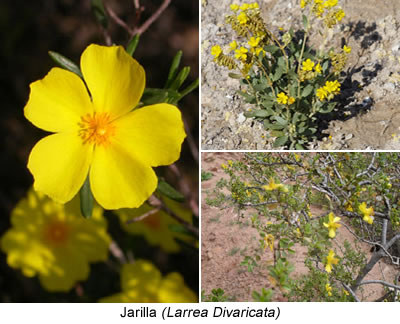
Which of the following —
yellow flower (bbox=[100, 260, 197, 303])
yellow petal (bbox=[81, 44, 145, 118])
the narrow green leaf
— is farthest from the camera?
yellow flower (bbox=[100, 260, 197, 303])

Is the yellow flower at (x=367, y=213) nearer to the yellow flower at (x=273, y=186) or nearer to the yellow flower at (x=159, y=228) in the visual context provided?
the yellow flower at (x=273, y=186)

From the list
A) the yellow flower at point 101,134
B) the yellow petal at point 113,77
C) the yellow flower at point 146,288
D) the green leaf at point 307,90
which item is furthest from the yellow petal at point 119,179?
the green leaf at point 307,90

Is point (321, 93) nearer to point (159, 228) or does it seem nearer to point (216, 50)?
point (216, 50)

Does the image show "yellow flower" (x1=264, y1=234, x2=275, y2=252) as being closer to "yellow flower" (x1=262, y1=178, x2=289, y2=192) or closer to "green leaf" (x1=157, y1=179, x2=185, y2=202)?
"yellow flower" (x1=262, y1=178, x2=289, y2=192)

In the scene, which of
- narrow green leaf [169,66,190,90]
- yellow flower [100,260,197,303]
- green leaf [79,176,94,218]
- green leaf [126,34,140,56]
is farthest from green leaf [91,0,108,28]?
yellow flower [100,260,197,303]

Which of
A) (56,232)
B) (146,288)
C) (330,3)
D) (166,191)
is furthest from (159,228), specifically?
(330,3)

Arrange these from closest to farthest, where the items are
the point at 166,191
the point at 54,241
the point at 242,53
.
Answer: the point at 166,191 < the point at 242,53 < the point at 54,241

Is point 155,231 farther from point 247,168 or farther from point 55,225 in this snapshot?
point 247,168
